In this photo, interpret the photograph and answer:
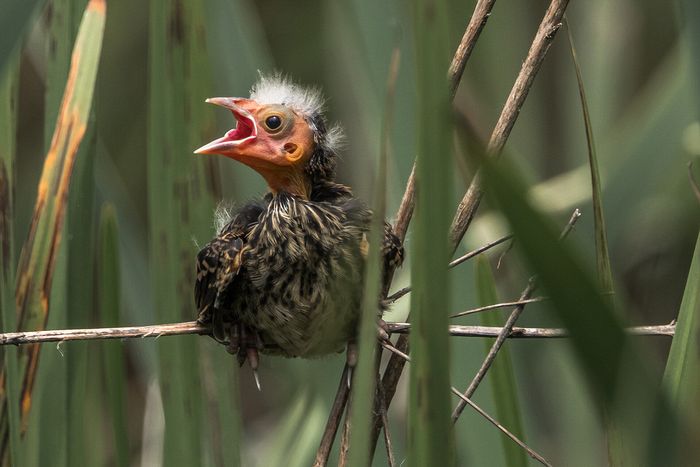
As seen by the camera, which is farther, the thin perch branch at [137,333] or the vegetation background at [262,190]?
the vegetation background at [262,190]

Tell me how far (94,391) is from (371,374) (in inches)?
45.5

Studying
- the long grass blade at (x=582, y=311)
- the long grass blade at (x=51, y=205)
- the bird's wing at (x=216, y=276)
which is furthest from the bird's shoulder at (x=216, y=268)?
the long grass blade at (x=582, y=311)

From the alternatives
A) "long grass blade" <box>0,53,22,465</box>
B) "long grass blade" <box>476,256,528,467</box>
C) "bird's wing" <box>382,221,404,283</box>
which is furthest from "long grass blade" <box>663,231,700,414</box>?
"long grass blade" <box>0,53,22,465</box>

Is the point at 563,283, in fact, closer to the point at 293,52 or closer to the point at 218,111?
the point at 218,111

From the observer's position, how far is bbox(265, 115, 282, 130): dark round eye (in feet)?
5.93

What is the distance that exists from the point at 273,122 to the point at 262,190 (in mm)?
357

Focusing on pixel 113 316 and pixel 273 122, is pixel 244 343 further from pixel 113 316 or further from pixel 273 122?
pixel 273 122

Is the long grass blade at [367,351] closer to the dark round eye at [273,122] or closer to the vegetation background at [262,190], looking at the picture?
the vegetation background at [262,190]

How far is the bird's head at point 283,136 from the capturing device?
1795mm

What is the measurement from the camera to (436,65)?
85cm

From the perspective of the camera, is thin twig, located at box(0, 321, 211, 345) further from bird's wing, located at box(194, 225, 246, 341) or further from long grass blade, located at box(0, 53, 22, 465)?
bird's wing, located at box(194, 225, 246, 341)

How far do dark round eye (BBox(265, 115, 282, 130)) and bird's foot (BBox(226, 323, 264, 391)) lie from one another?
1.15 feet

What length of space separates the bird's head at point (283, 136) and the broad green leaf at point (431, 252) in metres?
0.87

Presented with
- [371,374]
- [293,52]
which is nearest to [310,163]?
[371,374]
